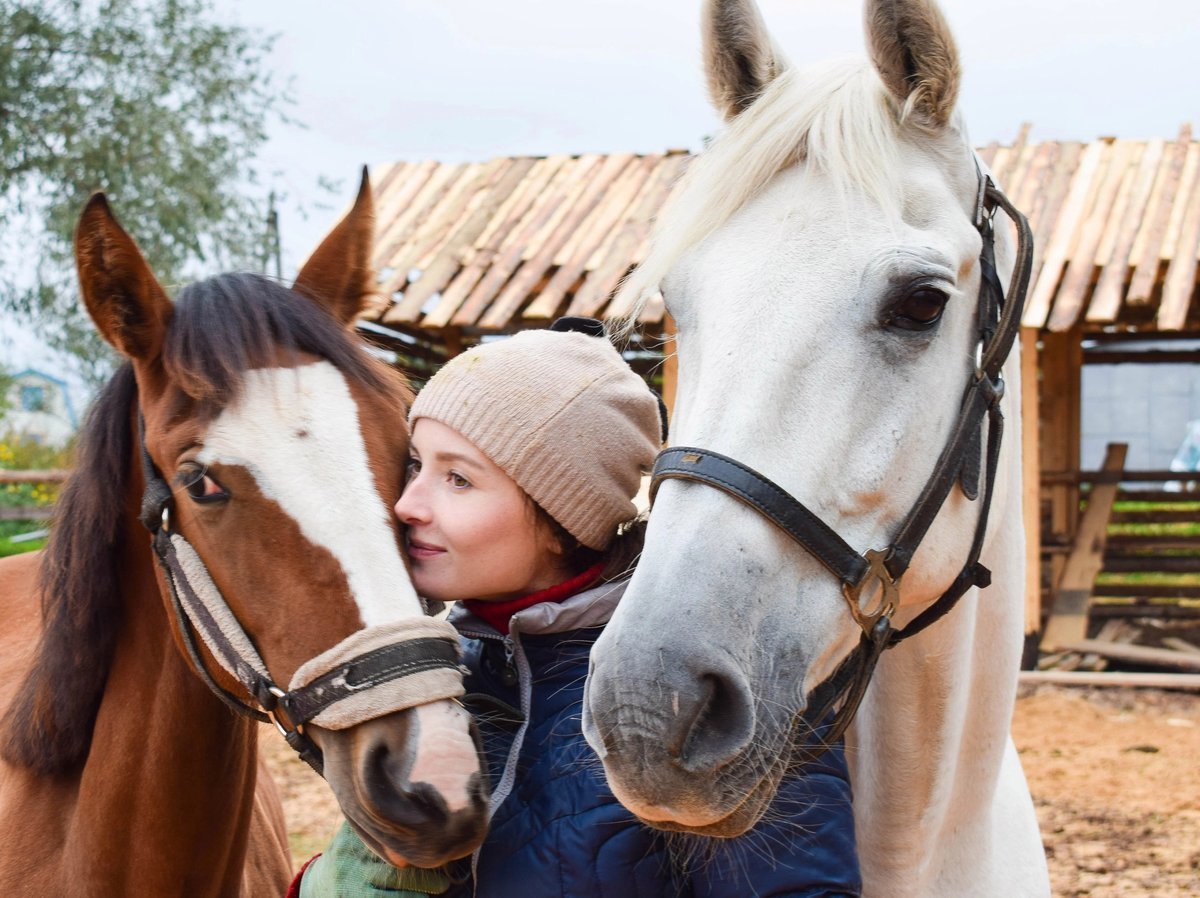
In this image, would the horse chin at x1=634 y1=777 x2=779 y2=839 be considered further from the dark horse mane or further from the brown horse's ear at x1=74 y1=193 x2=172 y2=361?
the brown horse's ear at x1=74 y1=193 x2=172 y2=361

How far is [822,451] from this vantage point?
141cm

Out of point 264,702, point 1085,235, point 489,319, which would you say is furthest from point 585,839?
point 1085,235

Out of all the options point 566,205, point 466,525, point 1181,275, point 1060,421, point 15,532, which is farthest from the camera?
point 15,532

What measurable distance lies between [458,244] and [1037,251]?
4.48 metres

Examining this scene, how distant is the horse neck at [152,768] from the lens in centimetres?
195

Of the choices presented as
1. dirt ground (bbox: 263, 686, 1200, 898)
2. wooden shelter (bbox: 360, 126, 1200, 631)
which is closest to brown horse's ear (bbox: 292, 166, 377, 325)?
dirt ground (bbox: 263, 686, 1200, 898)

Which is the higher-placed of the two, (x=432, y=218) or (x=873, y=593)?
(x=873, y=593)

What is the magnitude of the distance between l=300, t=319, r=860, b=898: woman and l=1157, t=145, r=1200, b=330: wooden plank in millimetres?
6317

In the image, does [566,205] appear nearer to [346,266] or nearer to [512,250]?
[512,250]

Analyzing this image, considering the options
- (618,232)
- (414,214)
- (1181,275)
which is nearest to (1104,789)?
(1181,275)

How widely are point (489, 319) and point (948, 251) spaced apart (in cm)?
673

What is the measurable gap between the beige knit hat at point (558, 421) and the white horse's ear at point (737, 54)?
481 mm

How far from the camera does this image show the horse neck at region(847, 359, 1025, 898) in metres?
1.74

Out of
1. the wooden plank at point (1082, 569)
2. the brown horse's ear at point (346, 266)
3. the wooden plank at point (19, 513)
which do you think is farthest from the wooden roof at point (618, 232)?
the brown horse's ear at point (346, 266)
